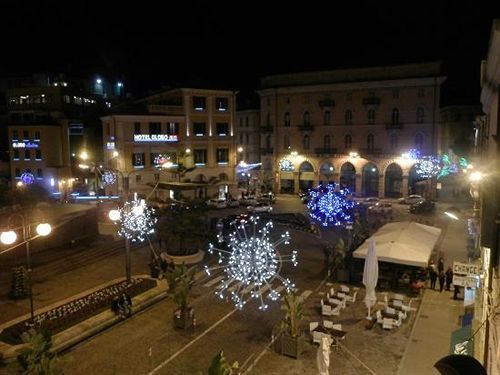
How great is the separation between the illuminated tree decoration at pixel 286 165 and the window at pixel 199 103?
42.8 feet

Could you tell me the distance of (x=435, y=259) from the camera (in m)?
26.3

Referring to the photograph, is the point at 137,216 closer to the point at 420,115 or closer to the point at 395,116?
the point at 395,116

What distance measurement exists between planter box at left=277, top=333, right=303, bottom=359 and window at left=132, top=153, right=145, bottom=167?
34703 millimetres

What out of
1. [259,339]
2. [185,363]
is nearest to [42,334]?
[185,363]

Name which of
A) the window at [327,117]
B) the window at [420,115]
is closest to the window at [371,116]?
the window at [327,117]

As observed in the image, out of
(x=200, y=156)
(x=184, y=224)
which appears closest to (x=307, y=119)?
(x=200, y=156)

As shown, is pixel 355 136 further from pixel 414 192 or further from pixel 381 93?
pixel 414 192

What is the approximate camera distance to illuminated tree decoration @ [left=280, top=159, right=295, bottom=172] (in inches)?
2263

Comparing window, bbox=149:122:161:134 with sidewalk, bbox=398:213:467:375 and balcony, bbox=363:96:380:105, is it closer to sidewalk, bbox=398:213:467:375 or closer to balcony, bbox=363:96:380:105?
balcony, bbox=363:96:380:105

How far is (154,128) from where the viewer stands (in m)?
47.6

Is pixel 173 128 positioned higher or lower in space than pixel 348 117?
lower

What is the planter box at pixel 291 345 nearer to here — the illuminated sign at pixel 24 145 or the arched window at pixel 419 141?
the arched window at pixel 419 141

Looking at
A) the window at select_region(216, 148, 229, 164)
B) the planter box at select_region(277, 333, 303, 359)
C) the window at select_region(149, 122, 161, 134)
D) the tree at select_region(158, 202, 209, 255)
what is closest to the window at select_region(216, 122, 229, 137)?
the window at select_region(216, 148, 229, 164)

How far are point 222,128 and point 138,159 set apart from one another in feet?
33.1
